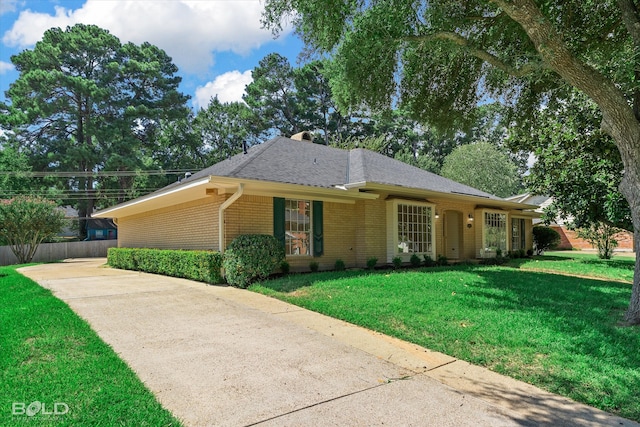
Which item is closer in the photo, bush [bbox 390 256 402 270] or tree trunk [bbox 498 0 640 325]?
tree trunk [bbox 498 0 640 325]

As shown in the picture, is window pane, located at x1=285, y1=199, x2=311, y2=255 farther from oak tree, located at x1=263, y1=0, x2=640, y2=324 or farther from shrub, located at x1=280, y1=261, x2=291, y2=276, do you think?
oak tree, located at x1=263, y1=0, x2=640, y2=324

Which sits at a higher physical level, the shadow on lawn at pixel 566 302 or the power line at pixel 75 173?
the power line at pixel 75 173

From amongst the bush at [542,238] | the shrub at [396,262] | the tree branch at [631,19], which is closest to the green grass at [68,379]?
the tree branch at [631,19]

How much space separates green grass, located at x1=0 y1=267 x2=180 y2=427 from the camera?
2.95m

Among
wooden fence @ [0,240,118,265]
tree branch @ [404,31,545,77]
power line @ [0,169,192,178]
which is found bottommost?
wooden fence @ [0,240,118,265]

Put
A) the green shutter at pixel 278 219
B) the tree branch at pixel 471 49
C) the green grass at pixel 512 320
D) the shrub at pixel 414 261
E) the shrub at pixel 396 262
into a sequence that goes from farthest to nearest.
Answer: the shrub at pixel 414 261 → the shrub at pixel 396 262 → the green shutter at pixel 278 219 → the tree branch at pixel 471 49 → the green grass at pixel 512 320

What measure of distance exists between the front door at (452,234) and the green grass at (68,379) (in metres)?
14.5

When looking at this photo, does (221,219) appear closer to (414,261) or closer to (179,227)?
(179,227)

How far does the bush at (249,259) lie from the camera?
908 centimetres

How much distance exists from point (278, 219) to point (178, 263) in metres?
3.17

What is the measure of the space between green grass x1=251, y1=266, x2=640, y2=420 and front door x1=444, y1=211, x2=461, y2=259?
6.96 meters

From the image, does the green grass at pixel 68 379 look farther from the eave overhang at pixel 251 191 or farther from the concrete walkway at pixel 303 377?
the eave overhang at pixel 251 191

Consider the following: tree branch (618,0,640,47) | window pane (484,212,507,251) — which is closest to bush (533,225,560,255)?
window pane (484,212,507,251)

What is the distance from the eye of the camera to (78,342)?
474 centimetres
